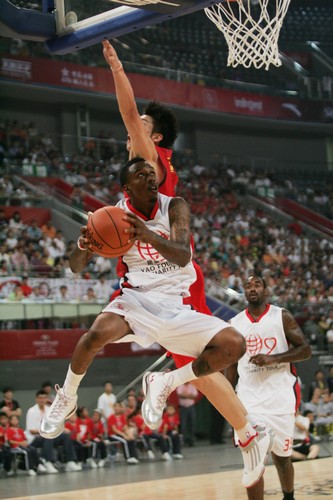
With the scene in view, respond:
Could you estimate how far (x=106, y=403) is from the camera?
1175cm

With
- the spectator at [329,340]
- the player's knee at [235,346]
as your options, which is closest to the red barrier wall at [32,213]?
the spectator at [329,340]

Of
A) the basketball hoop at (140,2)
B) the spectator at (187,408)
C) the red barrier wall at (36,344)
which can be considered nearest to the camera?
the basketball hoop at (140,2)

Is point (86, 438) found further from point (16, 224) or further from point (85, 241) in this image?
point (85, 241)

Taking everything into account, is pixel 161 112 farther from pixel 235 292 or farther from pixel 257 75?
pixel 257 75

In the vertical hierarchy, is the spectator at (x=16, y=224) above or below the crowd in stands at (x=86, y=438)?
above

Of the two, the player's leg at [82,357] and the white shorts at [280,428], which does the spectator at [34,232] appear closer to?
the white shorts at [280,428]

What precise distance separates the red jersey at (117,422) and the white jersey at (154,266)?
715 centimetres

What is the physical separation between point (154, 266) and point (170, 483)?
3.61m

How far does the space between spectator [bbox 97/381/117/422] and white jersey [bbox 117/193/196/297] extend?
7.24m

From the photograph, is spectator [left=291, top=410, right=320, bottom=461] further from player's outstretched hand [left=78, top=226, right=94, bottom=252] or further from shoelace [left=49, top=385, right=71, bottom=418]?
player's outstretched hand [left=78, top=226, right=94, bottom=252]

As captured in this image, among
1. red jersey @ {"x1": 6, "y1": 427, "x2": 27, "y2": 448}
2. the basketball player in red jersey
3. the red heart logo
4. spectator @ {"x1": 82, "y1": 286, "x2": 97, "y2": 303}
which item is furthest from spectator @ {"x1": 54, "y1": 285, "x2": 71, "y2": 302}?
the basketball player in red jersey

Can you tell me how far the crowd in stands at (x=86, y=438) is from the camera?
1052 cm

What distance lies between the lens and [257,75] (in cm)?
2517

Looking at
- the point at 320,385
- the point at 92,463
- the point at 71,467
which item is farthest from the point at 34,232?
the point at 320,385
